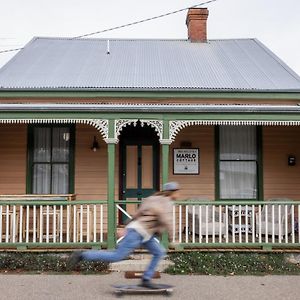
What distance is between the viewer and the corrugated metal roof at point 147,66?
10.8 meters

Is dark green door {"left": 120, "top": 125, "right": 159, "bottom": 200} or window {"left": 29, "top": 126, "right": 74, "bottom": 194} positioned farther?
dark green door {"left": 120, "top": 125, "right": 159, "bottom": 200}

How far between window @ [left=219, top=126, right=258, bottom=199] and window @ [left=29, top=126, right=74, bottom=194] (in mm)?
3843

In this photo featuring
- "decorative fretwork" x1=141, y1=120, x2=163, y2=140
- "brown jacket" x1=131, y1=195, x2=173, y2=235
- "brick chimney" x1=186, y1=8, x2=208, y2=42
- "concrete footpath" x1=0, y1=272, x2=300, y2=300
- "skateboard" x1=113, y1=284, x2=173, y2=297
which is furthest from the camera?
"brick chimney" x1=186, y1=8, x2=208, y2=42

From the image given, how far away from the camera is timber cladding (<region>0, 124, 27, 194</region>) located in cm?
1053

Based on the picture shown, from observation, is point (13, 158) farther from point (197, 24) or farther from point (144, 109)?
point (197, 24)

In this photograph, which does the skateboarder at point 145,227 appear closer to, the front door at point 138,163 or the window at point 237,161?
the front door at point 138,163

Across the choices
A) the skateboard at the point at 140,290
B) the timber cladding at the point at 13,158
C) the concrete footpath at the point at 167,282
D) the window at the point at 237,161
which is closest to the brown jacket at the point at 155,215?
the skateboard at the point at 140,290

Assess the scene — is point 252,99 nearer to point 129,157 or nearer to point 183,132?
point 183,132

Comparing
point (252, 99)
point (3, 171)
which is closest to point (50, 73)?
point (3, 171)

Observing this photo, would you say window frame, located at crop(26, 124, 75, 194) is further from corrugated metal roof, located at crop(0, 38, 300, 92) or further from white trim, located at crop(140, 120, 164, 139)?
white trim, located at crop(140, 120, 164, 139)

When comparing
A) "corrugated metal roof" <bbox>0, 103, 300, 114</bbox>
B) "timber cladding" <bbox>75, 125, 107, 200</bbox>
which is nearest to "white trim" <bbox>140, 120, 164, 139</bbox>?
"corrugated metal roof" <bbox>0, 103, 300, 114</bbox>

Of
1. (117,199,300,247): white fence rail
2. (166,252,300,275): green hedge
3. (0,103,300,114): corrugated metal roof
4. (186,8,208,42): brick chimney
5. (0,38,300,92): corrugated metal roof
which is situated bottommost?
(166,252,300,275): green hedge

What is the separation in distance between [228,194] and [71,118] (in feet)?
14.8

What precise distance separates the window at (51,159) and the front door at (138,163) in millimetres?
1341
